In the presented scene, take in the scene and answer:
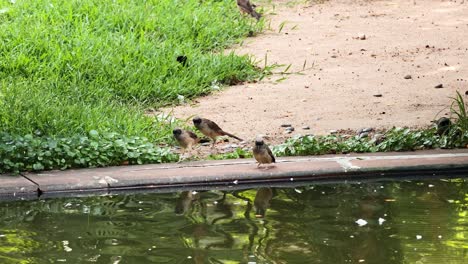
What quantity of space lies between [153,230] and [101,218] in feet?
1.76

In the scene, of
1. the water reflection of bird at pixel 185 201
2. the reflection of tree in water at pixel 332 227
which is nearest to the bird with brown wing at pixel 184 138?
the water reflection of bird at pixel 185 201

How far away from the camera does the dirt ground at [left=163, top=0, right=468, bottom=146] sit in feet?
35.4

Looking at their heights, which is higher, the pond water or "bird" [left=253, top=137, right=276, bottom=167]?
"bird" [left=253, top=137, right=276, bottom=167]

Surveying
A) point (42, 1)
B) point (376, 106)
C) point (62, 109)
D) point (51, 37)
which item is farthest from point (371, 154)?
point (42, 1)


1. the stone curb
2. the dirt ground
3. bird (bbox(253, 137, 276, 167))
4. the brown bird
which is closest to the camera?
the stone curb

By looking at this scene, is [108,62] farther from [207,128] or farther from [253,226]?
[253,226]

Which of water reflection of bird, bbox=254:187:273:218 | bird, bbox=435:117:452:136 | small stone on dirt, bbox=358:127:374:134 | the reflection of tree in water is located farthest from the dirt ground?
the reflection of tree in water

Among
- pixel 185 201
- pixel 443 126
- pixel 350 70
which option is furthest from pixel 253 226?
pixel 350 70

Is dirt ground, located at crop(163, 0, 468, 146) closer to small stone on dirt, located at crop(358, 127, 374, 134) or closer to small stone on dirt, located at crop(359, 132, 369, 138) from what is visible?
small stone on dirt, located at crop(358, 127, 374, 134)

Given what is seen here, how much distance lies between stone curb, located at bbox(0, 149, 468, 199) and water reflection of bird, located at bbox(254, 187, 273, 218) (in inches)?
5.8

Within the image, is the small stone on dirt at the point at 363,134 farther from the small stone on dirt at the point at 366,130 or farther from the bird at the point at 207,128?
the bird at the point at 207,128

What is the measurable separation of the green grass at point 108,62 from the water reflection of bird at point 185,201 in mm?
1438

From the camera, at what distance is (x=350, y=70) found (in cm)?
1280

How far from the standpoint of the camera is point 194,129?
33.7 ft
